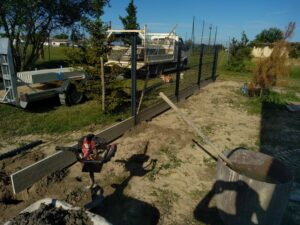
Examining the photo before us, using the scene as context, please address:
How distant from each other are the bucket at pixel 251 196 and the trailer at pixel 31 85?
5.17 metres

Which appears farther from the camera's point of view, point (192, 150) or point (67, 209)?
point (192, 150)

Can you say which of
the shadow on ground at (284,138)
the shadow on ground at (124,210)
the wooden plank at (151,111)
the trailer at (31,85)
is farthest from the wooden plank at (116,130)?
the shadow on ground at (284,138)

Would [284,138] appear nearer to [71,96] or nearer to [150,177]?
[150,177]

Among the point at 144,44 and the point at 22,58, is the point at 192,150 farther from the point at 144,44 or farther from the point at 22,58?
the point at 22,58

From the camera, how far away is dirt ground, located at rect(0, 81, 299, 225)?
3201 mm

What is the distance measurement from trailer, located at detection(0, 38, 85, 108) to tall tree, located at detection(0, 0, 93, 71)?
6055 mm

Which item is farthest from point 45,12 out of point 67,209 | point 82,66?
point 67,209

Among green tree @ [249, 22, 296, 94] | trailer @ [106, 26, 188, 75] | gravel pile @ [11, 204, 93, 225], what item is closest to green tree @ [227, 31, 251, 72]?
trailer @ [106, 26, 188, 75]

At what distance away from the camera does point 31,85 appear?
7.34 m

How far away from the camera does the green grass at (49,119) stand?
224 inches

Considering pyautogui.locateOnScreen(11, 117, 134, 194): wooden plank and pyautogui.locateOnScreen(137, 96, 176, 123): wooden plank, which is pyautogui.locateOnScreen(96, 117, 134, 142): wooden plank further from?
pyautogui.locateOnScreen(11, 117, 134, 194): wooden plank

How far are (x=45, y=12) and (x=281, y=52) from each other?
1168 centimetres

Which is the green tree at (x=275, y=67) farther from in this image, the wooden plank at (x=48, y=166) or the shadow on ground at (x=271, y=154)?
the wooden plank at (x=48, y=166)

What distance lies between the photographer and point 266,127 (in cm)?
671
